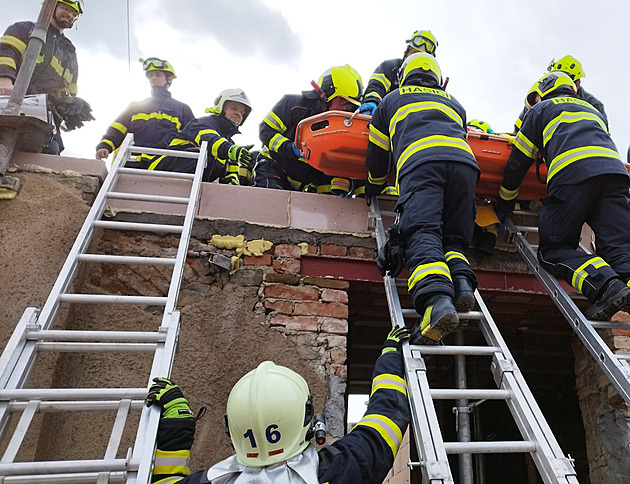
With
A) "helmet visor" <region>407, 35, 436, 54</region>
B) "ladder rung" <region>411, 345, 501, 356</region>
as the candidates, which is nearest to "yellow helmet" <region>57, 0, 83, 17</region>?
"helmet visor" <region>407, 35, 436, 54</region>

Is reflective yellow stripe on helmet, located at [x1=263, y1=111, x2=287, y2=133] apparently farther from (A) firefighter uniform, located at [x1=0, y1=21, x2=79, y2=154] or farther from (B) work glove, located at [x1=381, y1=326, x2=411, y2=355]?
(B) work glove, located at [x1=381, y1=326, x2=411, y2=355]

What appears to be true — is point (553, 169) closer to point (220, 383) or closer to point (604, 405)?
point (604, 405)

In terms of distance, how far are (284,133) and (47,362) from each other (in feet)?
8.50

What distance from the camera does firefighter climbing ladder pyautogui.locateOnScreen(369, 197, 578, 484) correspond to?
5.73 feet

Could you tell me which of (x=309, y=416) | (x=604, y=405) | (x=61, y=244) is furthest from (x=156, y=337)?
(x=604, y=405)

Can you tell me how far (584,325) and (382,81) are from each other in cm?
255

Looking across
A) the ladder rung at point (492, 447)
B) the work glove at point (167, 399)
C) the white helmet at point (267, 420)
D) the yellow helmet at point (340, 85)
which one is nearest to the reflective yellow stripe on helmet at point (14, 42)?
the yellow helmet at point (340, 85)

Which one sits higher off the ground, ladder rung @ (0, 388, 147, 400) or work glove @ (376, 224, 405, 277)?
work glove @ (376, 224, 405, 277)

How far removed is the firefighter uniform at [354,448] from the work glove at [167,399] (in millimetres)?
23

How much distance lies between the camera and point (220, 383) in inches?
106

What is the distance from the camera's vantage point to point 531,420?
1913 millimetres

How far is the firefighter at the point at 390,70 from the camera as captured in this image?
167 inches

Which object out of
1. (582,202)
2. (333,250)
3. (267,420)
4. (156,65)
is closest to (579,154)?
(582,202)

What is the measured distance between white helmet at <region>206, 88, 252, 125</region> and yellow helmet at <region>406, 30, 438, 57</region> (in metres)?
1.48
